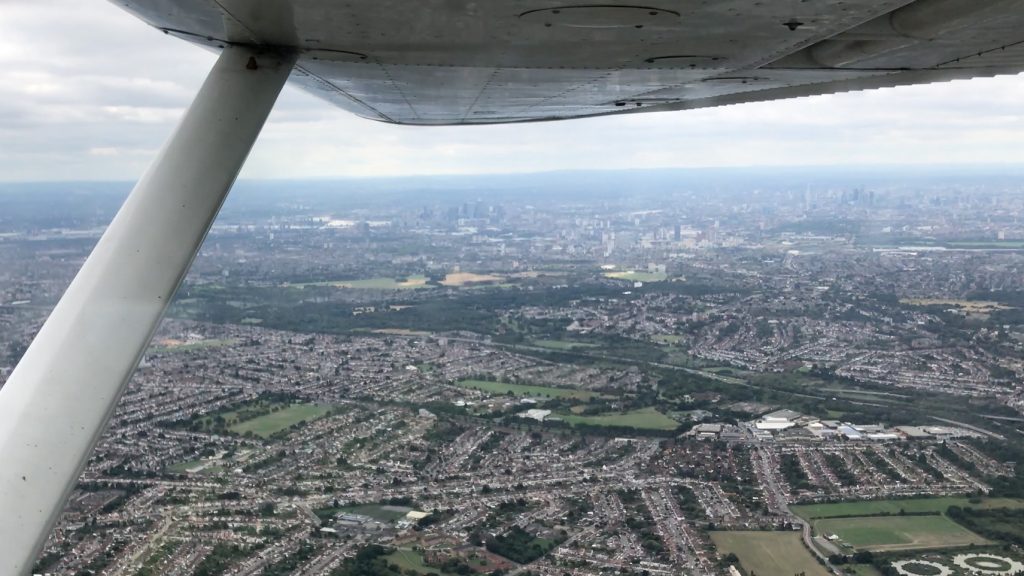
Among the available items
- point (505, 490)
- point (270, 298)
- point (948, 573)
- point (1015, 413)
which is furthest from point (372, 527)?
point (270, 298)

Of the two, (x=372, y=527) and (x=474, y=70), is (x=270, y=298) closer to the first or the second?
(x=372, y=527)

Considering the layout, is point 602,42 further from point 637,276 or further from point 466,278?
point 637,276

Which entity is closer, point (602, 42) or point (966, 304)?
point (602, 42)

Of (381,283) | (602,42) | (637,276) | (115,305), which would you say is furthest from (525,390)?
(637,276)

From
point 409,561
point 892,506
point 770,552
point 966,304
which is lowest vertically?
point 892,506

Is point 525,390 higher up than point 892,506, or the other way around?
point 525,390

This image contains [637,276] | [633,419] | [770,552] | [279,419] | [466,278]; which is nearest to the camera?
[770,552]

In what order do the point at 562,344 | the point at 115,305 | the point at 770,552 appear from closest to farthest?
the point at 115,305, the point at 770,552, the point at 562,344
